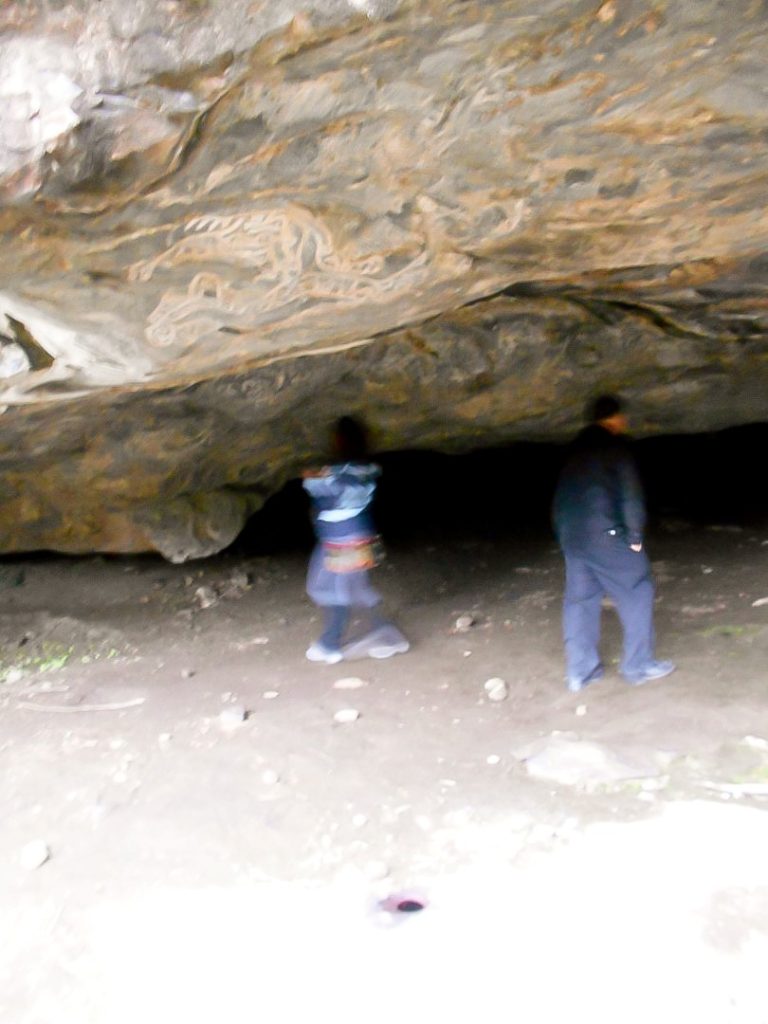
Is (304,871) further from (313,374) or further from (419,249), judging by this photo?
(313,374)

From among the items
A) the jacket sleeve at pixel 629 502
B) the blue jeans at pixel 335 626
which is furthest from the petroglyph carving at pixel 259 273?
the blue jeans at pixel 335 626

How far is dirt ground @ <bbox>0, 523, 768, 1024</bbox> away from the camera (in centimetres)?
235

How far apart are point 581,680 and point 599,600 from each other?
42cm

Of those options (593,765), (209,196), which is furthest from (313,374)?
(593,765)

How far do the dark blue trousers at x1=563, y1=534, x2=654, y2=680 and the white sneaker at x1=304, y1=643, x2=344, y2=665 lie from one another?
1.45 m

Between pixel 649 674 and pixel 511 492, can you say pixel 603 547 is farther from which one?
pixel 511 492

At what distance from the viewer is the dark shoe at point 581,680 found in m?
4.21

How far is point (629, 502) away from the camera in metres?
4.01

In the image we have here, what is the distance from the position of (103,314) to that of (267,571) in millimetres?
4014

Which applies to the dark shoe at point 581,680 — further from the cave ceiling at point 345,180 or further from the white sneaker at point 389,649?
the cave ceiling at point 345,180

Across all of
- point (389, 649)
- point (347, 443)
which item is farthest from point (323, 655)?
point (347, 443)

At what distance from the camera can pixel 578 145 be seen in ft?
9.41

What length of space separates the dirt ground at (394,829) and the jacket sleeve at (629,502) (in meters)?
0.78

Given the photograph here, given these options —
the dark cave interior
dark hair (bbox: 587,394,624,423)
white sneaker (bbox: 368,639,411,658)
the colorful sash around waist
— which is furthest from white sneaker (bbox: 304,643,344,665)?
the dark cave interior
